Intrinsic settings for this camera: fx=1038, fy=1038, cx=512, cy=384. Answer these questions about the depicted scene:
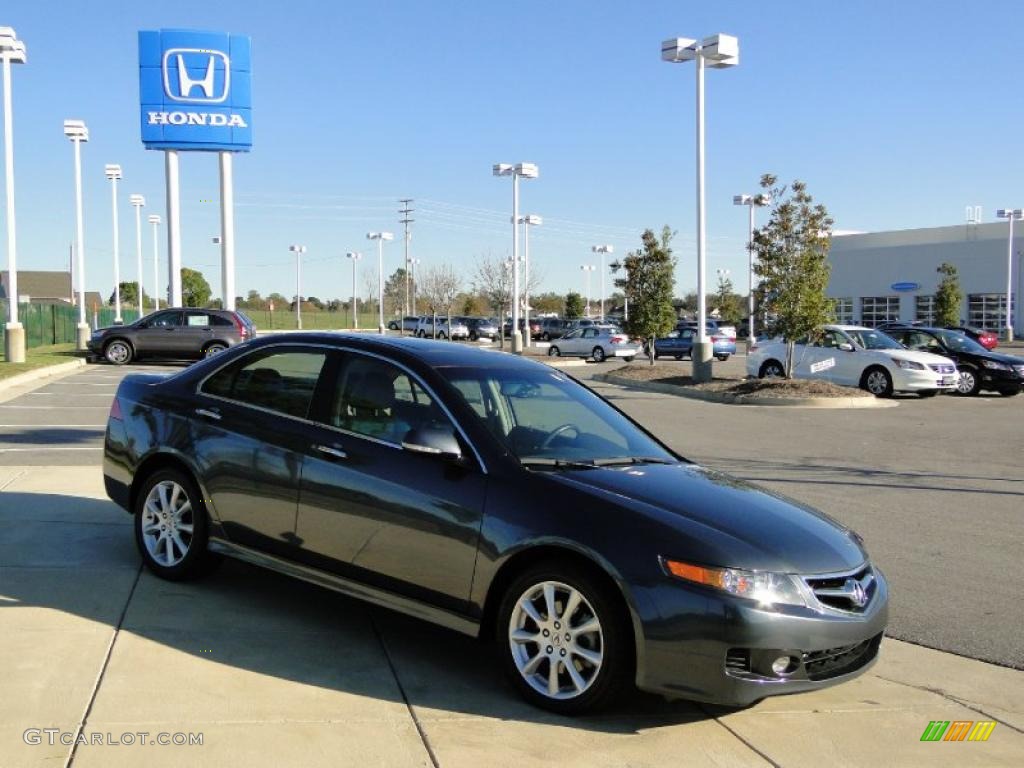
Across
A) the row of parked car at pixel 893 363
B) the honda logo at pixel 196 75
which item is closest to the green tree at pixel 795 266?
the row of parked car at pixel 893 363

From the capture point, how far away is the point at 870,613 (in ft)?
15.0

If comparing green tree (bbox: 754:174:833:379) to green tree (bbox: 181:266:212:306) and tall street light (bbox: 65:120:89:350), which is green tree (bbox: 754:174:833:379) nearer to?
tall street light (bbox: 65:120:89:350)

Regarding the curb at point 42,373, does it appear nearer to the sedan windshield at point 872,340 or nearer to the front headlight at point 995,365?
the sedan windshield at point 872,340

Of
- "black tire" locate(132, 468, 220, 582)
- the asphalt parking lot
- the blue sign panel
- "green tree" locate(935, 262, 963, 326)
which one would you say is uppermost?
the blue sign panel

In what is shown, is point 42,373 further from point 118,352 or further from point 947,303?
point 947,303

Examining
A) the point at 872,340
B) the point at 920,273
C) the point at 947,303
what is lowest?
the point at 872,340

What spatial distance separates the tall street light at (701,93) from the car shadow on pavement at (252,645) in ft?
63.5

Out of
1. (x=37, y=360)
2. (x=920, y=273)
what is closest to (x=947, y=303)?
(x=920, y=273)

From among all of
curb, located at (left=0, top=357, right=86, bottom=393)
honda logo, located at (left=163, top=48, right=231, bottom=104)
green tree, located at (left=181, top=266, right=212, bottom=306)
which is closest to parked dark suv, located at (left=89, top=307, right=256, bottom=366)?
curb, located at (left=0, top=357, right=86, bottom=393)

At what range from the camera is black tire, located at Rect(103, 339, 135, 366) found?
30.0 m

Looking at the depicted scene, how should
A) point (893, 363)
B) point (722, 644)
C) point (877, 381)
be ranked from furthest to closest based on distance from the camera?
point (877, 381) < point (893, 363) < point (722, 644)

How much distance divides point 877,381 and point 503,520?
20.0 m

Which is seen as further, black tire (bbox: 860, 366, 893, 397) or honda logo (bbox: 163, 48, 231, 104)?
honda logo (bbox: 163, 48, 231, 104)

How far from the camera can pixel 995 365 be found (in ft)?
79.4
